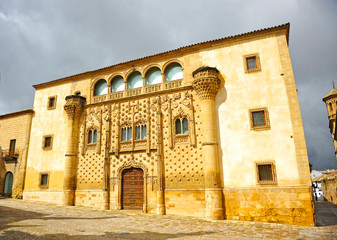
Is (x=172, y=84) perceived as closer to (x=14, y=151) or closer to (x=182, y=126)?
Result: (x=182, y=126)

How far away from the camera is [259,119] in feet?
42.9

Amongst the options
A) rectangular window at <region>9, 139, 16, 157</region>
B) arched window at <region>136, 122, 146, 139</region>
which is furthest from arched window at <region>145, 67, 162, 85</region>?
rectangular window at <region>9, 139, 16, 157</region>

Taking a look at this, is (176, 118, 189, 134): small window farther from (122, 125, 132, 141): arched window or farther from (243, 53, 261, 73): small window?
(243, 53, 261, 73): small window

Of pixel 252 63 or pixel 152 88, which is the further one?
pixel 152 88

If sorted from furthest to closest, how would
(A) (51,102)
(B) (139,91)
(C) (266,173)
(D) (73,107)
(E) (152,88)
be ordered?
(A) (51,102), (D) (73,107), (B) (139,91), (E) (152,88), (C) (266,173)

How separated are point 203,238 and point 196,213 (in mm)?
4830

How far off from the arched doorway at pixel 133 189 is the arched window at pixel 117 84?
6270mm

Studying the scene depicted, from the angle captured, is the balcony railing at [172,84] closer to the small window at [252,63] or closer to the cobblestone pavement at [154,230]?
the small window at [252,63]

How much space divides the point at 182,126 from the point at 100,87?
8.07 metres

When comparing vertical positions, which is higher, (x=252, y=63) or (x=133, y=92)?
(x=252, y=63)

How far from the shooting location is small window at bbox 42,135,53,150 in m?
18.7

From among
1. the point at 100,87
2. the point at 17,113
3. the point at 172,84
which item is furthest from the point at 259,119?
the point at 17,113

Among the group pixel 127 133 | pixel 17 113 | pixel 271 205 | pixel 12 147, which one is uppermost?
pixel 17 113

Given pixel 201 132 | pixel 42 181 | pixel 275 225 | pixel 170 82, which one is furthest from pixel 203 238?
pixel 42 181
